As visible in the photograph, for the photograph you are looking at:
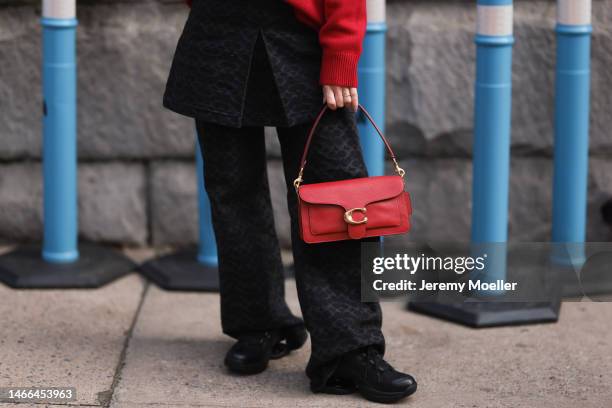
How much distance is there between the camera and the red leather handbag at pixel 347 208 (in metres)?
3.19

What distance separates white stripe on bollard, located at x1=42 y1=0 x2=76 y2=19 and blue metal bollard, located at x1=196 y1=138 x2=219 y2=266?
632 millimetres

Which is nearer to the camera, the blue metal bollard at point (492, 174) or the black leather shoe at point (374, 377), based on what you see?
the black leather shoe at point (374, 377)

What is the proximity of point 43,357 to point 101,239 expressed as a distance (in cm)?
121

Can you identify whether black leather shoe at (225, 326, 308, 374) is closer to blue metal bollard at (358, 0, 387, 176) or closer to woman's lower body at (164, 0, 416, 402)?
woman's lower body at (164, 0, 416, 402)

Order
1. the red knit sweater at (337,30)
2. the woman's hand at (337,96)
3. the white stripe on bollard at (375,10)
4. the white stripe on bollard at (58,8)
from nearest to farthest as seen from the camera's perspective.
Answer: the red knit sweater at (337,30), the woman's hand at (337,96), the white stripe on bollard at (375,10), the white stripe on bollard at (58,8)

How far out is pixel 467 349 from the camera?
12.5ft

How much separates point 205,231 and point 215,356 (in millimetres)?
849

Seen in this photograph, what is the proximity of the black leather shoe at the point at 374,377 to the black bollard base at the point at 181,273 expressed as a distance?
1.09 meters

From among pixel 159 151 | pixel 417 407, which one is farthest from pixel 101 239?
pixel 417 407

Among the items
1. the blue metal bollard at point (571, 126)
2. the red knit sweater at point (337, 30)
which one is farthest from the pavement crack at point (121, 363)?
the blue metal bollard at point (571, 126)

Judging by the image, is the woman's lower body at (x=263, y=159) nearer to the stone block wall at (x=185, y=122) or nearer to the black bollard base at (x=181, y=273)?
the black bollard base at (x=181, y=273)

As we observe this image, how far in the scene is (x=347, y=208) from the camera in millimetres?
3184

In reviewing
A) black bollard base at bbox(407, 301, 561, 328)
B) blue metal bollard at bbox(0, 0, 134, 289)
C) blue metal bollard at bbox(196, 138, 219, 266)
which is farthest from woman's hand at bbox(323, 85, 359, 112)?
blue metal bollard at bbox(0, 0, 134, 289)

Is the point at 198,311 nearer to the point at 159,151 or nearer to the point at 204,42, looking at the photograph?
the point at 159,151
